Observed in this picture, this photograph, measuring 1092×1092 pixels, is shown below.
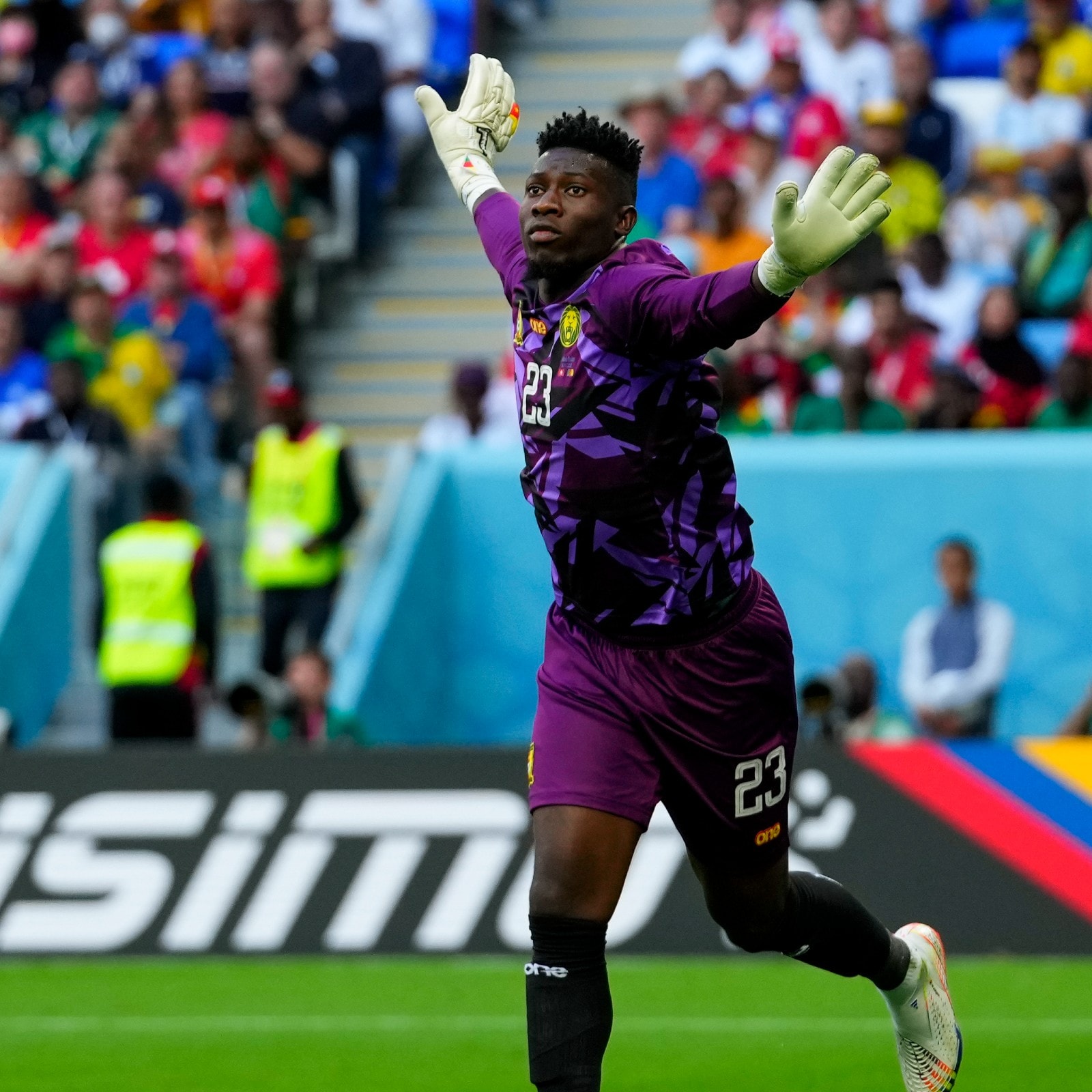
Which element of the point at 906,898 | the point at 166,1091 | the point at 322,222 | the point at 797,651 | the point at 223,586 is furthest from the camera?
the point at 322,222

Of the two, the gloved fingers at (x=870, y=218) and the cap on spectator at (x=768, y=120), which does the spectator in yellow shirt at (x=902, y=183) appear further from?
the gloved fingers at (x=870, y=218)

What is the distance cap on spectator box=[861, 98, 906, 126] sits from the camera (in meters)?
13.9

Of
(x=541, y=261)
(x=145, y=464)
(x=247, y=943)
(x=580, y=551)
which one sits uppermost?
(x=541, y=261)

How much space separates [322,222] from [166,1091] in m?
9.58

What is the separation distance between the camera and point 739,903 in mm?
5484

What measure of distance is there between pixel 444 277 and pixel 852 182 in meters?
11.4

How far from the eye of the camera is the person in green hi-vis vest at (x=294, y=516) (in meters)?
12.1

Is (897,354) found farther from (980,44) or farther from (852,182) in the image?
(852,182)

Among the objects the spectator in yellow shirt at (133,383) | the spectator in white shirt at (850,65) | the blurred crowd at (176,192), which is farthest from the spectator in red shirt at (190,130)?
the spectator in white shirt at (850,65)

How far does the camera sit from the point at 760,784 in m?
5.37

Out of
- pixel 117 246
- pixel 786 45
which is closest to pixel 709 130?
pixel 786 45

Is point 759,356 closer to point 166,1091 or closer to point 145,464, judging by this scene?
point 145,464

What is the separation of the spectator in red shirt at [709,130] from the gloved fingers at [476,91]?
7.93 meters

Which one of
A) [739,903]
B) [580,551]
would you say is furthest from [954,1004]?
[580,551]
